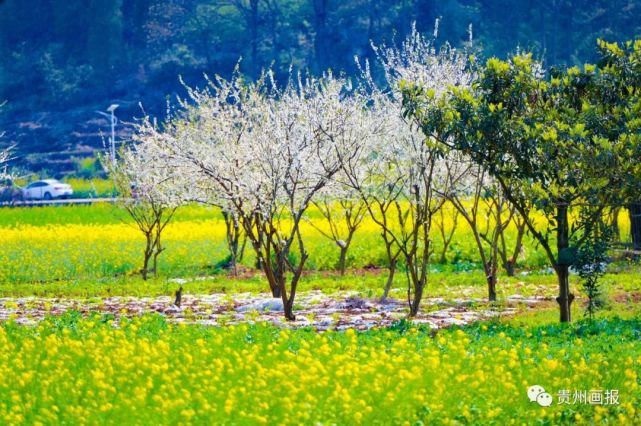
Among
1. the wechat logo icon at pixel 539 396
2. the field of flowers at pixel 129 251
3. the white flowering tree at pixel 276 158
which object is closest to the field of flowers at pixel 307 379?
the wechat logo icon at pixel 539 396

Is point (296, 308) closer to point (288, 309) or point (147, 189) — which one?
point (288, 309)

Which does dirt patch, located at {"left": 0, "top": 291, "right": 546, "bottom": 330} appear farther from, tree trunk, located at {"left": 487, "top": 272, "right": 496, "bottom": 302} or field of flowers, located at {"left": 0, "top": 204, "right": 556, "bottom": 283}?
field of flowers, located at {"left": 0, "top": 204, "right": 556, "bottom": 283}

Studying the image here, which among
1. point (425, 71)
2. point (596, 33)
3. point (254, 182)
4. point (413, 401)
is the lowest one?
point (413, 401)

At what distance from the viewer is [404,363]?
12.2m

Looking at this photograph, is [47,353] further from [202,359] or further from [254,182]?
[254,182]

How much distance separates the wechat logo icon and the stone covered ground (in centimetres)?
623

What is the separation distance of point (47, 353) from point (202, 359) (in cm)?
202

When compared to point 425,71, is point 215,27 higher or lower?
higher

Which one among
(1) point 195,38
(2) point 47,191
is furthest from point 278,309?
(1) point 195,38

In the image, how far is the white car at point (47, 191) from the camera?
6500 centimetres

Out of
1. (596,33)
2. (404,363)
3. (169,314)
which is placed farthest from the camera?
(596,33)

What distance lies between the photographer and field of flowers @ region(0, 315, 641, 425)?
10359 mm

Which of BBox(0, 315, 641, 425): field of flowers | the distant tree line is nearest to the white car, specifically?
the distant tree line

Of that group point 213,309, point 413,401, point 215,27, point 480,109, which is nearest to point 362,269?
point 213,309
